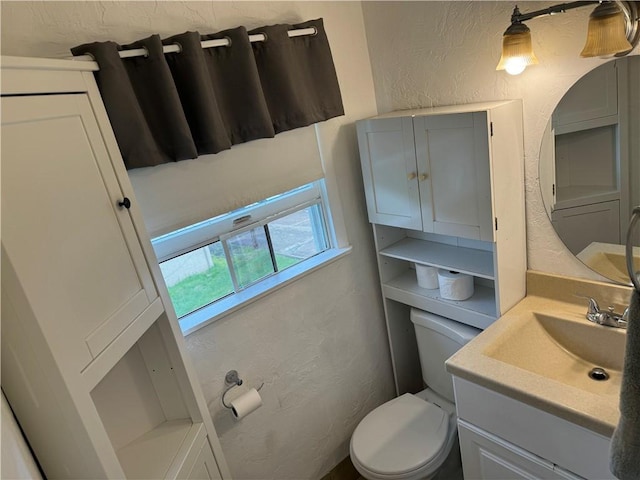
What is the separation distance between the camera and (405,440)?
1.70 meters

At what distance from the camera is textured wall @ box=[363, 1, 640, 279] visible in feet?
4.30

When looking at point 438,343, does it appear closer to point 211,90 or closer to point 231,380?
point 231,380

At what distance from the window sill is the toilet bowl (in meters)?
0.72

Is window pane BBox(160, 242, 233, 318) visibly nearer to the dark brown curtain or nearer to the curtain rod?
the dark brown curtain

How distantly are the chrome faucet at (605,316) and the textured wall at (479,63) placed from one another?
12cm

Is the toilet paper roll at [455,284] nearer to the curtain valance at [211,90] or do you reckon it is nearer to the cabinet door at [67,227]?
the curtain valance at [211,90]

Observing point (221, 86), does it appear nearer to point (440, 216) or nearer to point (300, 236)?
point (300, 236)

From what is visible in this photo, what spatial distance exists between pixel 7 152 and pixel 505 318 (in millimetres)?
1505

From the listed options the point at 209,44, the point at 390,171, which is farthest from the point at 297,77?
the point at 390,171

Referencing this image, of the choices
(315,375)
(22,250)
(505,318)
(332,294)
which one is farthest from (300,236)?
(22,250)

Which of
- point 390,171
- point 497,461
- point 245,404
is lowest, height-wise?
point 497,461

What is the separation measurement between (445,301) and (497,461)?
0.61m

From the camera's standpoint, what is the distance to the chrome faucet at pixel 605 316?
132 cm

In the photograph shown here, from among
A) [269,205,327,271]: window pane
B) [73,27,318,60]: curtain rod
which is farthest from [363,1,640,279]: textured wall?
[269,205,327,271]: window pane
